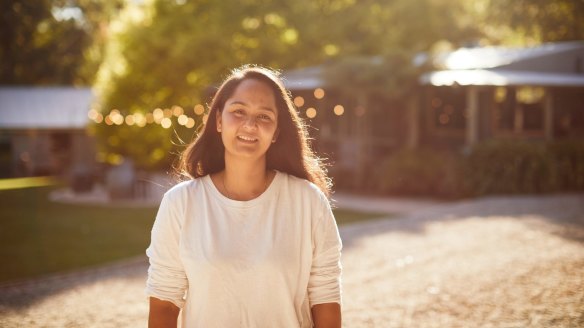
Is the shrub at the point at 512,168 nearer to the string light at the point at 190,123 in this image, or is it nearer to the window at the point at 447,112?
the window at the point at 447,112

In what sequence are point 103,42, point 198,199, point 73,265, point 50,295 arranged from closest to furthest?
point 198,199 → point 50,295 → point 73,265 → point 103,42

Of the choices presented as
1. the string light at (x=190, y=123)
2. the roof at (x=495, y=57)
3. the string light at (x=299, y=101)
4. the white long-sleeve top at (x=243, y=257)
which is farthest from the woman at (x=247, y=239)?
the string light at (x=190, y=123)

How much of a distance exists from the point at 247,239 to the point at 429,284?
16.4ft

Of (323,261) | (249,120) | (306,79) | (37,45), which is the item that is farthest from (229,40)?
(323,261)

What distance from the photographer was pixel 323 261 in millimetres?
3156

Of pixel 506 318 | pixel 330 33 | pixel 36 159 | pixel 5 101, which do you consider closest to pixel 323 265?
pixel 506 318

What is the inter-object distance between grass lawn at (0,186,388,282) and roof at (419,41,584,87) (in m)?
5.28

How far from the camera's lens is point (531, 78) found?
59.9 feet

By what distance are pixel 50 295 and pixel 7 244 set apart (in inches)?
180

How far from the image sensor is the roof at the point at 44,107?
30.3 m

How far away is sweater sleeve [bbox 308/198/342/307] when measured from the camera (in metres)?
3.15

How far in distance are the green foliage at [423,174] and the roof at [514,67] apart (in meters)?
1.83

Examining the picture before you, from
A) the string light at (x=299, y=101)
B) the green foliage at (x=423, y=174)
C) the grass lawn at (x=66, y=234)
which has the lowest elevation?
the grass lawn at (x=66, y=234)

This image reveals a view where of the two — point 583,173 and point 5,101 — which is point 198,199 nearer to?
point 583,173
